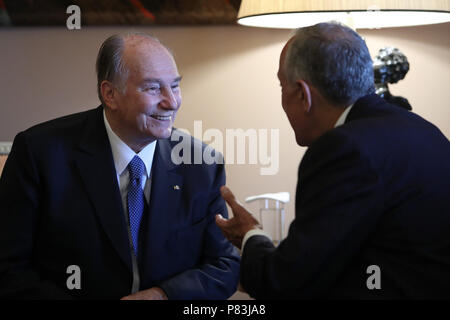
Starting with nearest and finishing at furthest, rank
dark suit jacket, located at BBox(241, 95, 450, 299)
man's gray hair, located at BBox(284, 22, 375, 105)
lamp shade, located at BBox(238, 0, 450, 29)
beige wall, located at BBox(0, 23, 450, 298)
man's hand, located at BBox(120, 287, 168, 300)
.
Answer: dark suit jacket, located at BBox(241, 95, 450, 299), man's gray hair, located at BBox(284, 22, 375, 105), man's hand, located at BBox(120, 287, 168, 300), lamp shade, located at BBox(238, 0, 450, 29), beige wall, located at BBox(0, 23, 450, 298)

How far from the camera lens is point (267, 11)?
209 centimetres

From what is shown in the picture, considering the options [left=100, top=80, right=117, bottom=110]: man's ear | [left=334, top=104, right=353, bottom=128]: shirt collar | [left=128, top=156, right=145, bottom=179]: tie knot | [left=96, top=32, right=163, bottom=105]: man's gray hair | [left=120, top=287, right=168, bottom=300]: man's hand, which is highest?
[left=96, top=32, right=163, bottom=105]: man's gray hair

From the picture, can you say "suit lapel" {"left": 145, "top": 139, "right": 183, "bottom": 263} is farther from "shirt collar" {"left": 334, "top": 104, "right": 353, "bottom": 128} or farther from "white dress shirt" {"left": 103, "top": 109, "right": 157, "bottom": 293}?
"shirt collar" {"left": 334, "top": 104, "right": 353, "bottom": 128}

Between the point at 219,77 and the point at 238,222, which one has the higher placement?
the point at 219,77

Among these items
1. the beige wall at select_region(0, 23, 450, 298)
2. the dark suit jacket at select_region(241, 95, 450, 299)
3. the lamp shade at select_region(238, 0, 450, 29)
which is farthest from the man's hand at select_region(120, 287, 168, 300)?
the beige wall at select_region(0, 23, 450, 298)

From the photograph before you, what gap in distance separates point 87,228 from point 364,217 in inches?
29.7

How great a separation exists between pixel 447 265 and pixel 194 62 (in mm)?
1819

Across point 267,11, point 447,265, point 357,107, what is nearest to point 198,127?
point 267,11

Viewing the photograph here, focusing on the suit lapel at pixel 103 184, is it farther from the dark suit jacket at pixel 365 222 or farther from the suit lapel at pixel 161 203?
the dark suit jacket at pixel 365 222

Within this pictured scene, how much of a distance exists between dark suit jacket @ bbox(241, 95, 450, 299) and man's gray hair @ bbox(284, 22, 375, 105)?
0.36 feet

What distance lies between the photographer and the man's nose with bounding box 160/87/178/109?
1.78 metres

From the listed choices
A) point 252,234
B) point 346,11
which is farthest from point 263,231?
point 346,11

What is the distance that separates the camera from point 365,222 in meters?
1.27

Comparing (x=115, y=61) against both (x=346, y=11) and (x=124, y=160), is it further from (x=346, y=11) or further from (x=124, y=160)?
(x=346, y=11)
